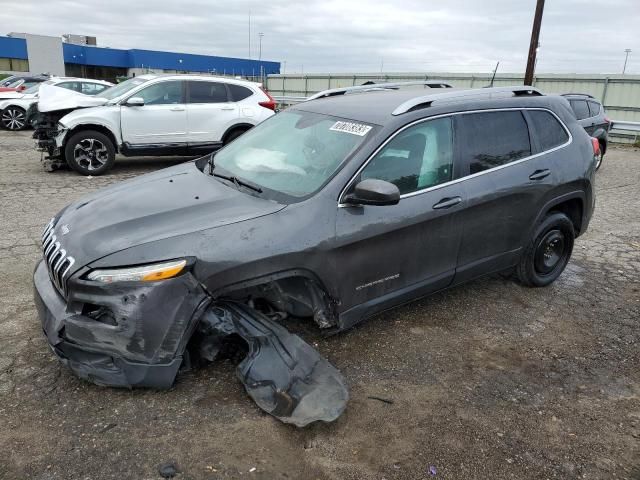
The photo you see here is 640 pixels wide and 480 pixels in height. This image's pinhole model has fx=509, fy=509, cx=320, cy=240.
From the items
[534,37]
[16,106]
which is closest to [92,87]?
[16,106]

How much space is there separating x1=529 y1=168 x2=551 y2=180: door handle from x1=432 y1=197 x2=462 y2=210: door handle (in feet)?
2.93

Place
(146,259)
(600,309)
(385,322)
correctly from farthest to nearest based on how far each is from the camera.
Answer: (600,309), (385,322), (146,259)

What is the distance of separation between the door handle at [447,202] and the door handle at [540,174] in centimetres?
89

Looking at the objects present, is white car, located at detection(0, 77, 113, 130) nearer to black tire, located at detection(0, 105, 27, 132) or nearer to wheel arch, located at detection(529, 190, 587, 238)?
black tire, located at detection(0, 105, 27, 132)

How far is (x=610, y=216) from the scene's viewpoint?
751 cm

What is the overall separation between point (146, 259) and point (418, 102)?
2.15 metres

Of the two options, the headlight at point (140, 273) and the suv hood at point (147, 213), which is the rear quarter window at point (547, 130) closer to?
the suv hood at point (147, 213)

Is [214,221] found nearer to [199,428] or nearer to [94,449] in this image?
[199,428]

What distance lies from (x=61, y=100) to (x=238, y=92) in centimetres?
322

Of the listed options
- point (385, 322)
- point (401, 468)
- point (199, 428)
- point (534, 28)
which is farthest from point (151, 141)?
point (534, 28)

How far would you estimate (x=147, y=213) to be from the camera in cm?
307

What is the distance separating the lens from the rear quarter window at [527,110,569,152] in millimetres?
4293

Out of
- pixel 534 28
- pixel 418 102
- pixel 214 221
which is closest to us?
pixel 214 221

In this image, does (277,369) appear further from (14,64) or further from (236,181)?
(14,64)
